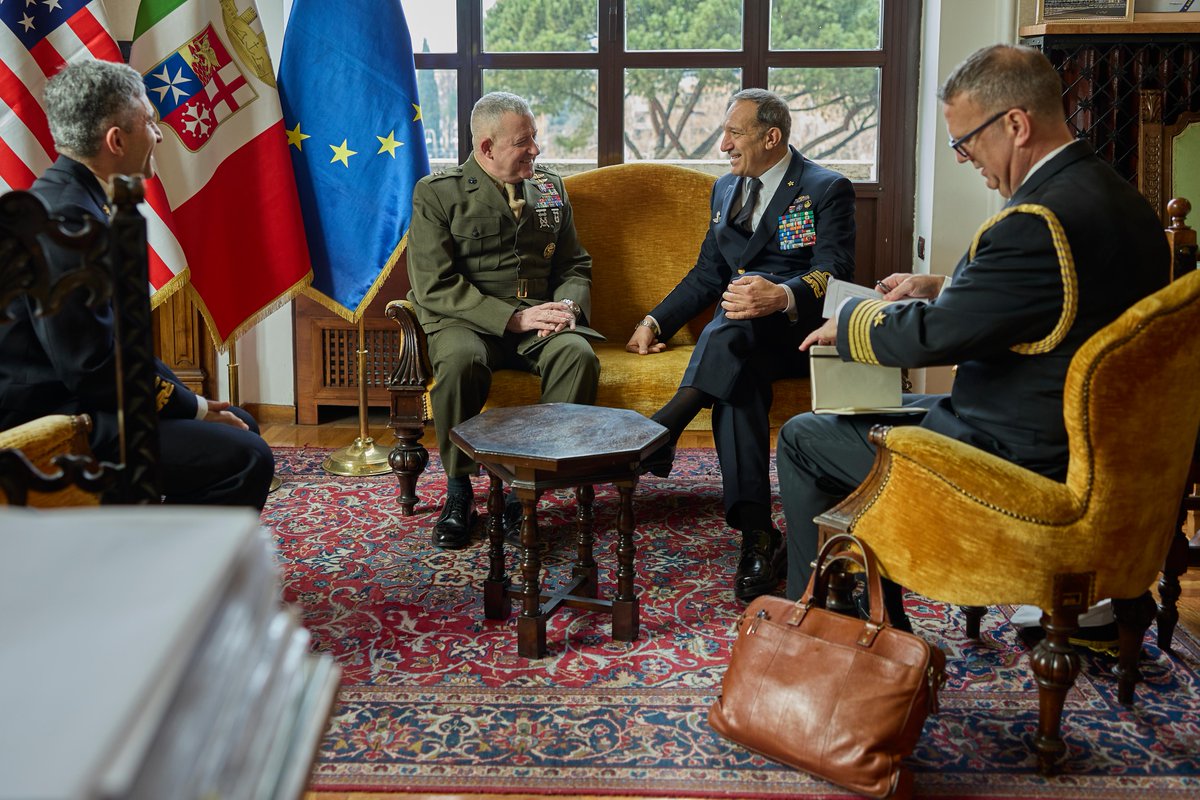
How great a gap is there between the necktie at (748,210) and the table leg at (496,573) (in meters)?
1.32

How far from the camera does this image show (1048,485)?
187 centimetres

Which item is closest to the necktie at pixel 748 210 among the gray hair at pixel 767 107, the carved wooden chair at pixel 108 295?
the gray hair at pixel 767 107

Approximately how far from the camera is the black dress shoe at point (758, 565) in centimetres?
278

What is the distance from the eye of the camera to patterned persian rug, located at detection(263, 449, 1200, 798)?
1.93 m

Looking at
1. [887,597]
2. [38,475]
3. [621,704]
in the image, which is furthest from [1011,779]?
[38,475]

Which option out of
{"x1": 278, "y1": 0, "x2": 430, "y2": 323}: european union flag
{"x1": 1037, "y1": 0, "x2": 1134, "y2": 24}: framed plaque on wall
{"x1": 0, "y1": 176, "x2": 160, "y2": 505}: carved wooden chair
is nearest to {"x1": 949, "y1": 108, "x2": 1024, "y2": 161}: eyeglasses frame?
{"x1": 0, "y1": 176, "x2": 160, "y2": 505}: carved wooden chair

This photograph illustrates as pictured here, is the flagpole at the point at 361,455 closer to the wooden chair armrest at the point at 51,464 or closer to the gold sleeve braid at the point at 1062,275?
the wooden chair armrest at the point at 51,464

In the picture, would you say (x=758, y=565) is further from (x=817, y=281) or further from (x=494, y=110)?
(x=494, y=110)

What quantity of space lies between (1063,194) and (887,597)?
0.87 meters

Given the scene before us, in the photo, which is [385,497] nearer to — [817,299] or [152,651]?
[817,299]

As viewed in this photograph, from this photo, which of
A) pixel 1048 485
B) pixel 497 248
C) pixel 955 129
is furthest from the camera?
pixel 497 248

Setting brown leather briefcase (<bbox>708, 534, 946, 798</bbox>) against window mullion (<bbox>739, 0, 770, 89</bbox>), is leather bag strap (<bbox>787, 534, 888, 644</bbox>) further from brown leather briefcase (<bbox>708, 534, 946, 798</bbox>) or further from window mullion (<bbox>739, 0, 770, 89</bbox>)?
window mullion (<bbox>739, 0, 770, 89</bbox>)

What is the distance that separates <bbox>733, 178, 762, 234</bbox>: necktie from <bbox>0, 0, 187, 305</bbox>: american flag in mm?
1783

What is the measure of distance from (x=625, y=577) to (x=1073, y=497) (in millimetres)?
986
